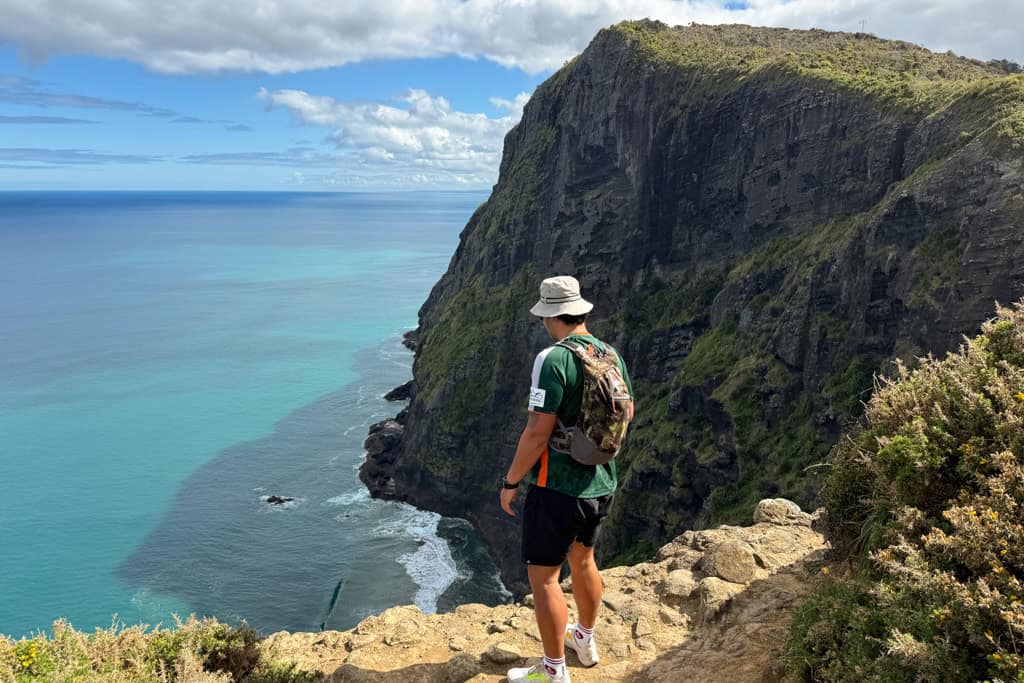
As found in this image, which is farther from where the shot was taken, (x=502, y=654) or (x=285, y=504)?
(x=285, y=504)

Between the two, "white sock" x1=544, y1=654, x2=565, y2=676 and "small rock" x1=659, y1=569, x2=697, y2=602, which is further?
"small rock" x1=659, y1=569, x2=697, y2=602

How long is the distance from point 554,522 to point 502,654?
6.89ft

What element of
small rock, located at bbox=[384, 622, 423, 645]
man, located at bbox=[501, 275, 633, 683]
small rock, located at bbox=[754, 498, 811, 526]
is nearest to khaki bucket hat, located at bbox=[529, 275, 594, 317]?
man, located at bbox=[501, 275, 633, 683]

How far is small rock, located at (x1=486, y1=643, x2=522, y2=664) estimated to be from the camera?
6.68 metres

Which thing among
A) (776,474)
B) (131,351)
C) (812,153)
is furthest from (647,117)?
(131,351)

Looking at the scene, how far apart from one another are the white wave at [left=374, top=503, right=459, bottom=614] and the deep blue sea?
19cm

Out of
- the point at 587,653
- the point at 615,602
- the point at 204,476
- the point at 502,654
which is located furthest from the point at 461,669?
the point at 204,476

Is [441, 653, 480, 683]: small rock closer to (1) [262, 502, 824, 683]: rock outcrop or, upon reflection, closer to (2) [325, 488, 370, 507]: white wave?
(1) [262, 502, 824, 683]: rock outcrop

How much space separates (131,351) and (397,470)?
183 feet

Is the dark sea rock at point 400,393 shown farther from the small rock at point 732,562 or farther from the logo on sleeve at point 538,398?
the logo on sleeve at point 538,398

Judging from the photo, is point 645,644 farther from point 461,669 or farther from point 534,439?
point 534,439

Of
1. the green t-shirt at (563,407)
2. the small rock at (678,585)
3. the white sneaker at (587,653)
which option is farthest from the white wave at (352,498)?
the green t-shirt at (563,407)

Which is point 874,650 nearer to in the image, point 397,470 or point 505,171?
point 397,470

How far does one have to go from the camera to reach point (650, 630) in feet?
24.3
